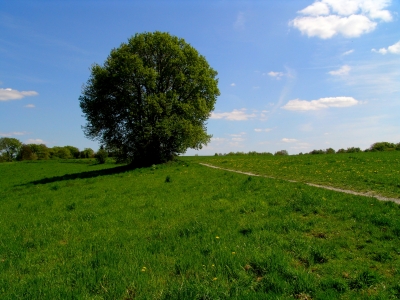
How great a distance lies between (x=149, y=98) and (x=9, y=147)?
117482 mm

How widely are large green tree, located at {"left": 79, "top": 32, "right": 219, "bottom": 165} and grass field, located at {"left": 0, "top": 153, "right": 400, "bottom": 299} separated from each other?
18184 millimetres

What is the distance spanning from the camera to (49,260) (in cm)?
757

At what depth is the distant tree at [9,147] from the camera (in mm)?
118188

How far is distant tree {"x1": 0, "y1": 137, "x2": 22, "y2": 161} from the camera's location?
118m

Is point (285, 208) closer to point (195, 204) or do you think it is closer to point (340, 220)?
point (340, 220)

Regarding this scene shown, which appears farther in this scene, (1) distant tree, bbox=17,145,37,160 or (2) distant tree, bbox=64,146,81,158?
(2) distant tree, bbox=64,146,81,158

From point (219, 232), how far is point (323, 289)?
3.75 meters

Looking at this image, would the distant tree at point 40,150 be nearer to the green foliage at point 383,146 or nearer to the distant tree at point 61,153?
the distant tree at point 61,153

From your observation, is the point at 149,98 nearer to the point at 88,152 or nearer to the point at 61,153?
the point at 88,152

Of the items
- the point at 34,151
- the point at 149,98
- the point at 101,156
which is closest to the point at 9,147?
the point at 34,151

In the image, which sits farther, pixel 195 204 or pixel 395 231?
pixel 195 204

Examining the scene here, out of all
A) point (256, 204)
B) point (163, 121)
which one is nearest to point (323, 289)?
point (256, 204)

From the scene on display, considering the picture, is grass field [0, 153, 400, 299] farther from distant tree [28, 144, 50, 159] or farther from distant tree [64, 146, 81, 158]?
distant tree [28, 144, 50, 159]

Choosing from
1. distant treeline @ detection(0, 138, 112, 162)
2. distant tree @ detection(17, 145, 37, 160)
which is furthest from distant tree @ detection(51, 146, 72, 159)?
distant tree @ detection(17, 145, 37, 160)
